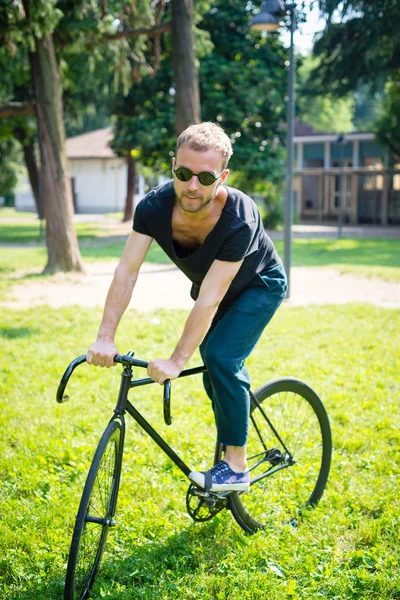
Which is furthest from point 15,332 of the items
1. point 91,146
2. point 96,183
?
point 91,146

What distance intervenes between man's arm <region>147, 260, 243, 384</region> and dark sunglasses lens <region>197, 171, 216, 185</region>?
338mm

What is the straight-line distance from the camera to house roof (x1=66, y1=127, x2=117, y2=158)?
4803 centimetres

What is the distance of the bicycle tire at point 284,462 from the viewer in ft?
12.3

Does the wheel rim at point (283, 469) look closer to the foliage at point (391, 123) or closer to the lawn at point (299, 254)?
the lawn at point (299, 254)

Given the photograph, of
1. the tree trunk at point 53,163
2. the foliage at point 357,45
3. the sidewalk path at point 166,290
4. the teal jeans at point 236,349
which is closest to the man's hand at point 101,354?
the teal jeans at point 236,349

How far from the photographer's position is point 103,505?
2990mm

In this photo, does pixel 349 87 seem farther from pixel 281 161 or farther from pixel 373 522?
pixel 373 522

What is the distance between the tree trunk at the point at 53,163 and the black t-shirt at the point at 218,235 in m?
10.7

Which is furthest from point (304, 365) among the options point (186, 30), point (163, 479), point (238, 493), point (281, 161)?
point (281, 161)

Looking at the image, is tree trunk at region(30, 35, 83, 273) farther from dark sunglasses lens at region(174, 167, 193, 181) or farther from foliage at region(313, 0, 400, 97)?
foliage at region(313, 0, 400, 97)

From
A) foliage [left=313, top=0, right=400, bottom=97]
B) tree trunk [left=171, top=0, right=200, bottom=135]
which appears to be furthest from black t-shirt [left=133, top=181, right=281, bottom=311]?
foliage [left=313, top=0, right=400, bottom=97]

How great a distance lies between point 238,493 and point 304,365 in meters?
3.41

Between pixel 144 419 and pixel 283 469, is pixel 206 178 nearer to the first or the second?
pixel 144 419

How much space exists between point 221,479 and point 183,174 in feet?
4.71
